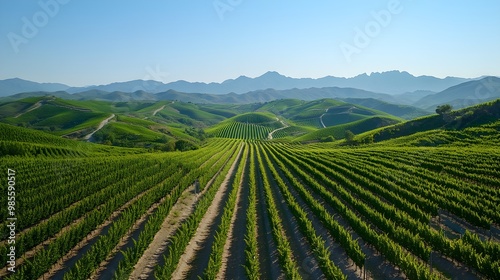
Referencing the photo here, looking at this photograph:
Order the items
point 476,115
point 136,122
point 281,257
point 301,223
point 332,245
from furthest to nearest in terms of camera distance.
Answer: point 136,122 → point 476,115 → point 301,223 → point 332,245 → point 281,257

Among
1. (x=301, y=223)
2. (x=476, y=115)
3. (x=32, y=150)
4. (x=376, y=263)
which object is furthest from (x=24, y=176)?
(x=476, y=115)

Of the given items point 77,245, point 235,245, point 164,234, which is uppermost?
point 77,245

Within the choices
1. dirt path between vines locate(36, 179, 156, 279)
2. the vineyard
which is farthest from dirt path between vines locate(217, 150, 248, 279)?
dirt path between vines locate(36, 179, 156, 279)

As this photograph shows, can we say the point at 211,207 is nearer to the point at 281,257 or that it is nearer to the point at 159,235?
the point at 159,235

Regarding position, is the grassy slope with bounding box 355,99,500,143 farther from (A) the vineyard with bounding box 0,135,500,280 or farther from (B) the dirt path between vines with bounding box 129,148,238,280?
(B) the dirt path between vines with bounding box 129,148,238,280

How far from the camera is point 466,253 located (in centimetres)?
1962

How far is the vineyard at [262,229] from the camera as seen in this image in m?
21.0

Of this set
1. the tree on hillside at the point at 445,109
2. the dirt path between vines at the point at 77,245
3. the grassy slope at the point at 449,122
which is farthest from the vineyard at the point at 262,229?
the tree on hillside at the point at 445,109

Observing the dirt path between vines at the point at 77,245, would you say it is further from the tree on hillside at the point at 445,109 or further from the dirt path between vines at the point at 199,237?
the tree on hillside at the point at 445,109

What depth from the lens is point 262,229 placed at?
102 ft

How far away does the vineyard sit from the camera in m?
21.0

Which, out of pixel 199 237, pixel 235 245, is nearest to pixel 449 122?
→ pixel 235 245

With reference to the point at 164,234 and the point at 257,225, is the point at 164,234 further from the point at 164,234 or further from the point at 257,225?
the point at 257,225

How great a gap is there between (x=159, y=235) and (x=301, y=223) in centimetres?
1455
